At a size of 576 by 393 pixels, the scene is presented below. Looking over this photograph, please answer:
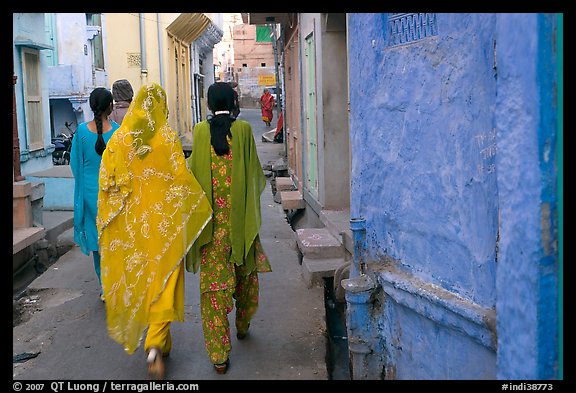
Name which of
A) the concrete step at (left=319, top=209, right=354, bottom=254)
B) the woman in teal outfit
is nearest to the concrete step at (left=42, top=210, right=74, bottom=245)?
the woman in teal outfit

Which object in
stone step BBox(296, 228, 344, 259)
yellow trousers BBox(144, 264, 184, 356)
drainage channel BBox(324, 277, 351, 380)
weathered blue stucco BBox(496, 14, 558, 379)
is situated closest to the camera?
weathered blue stucco BBox(496, 14, 558, 379)

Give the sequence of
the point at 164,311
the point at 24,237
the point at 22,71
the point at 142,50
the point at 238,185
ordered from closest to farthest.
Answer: the point at 164,311
the point at 238,185
the point at 24,237
the point at 22,71
the point at 142,50

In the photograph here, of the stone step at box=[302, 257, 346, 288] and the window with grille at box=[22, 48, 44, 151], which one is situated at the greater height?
the window with grille at box=[22, 48, 44, 151]

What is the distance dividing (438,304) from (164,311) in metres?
1.64

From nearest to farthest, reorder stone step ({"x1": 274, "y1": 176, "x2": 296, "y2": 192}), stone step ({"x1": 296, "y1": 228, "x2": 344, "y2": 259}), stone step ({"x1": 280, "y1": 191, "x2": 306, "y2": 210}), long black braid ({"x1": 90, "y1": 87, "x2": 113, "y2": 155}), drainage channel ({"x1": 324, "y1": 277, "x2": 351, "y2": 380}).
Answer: drainage channel ({"x1": 324, "y1": 277, "x2": 351, "y2": 380}) < long black braid ({"x1": 90, "y1": 87, "x2": 113, "y2": 155}) < stone step ({"x1": 296, "y1": 228, "x2": 344, "y2": 259}) < stone step ({"x1": 280, "y1": 191, "x2": 306, "y2": 210}) < stone step ({"x1": 274, "y1": 176, "x2": 296, "y2": 192})

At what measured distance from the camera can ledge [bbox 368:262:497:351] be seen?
3083mm

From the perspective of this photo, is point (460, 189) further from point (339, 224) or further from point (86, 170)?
point (339, 224)

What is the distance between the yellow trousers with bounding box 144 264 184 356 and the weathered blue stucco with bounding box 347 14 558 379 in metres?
1.24

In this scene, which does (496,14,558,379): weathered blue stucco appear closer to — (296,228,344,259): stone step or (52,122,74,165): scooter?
(296,228,344,259): stone step

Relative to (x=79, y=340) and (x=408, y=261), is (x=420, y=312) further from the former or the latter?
(x=79, y=340)

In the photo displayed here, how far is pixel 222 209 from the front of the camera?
428 cm

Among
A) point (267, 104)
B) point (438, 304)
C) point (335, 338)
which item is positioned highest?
point (267, 104)

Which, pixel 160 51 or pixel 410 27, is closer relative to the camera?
pixel 410 27

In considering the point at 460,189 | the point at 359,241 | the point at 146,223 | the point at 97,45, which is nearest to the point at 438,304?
the point at 460,189
